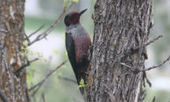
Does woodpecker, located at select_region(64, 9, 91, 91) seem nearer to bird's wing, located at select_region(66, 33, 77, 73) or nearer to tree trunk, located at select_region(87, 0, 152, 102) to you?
bird's wing, located at select_region(66, 33, 77, 73)

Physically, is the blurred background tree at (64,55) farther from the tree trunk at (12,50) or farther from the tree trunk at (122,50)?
the tree trunk at (122,50)

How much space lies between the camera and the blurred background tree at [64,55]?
4.74 metres

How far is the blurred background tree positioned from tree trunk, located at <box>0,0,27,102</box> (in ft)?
0.64

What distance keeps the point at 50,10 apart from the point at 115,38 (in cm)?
2938

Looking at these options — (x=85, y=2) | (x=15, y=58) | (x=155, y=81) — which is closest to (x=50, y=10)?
(x=85, y=2)

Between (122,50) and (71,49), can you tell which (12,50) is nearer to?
(71,49)

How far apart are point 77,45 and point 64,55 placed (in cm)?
108

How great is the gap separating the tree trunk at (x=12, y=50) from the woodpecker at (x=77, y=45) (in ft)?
3.94

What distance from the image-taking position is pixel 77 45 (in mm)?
5285

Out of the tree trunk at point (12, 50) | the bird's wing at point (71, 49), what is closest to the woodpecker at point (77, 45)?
the bird's wing at point (71, 49)

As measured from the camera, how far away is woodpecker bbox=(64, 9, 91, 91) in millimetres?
5117

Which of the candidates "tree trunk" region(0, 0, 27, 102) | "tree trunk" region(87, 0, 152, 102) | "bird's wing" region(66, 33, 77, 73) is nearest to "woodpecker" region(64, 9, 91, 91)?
"bird's wing" region(66, 33, 77, 73)

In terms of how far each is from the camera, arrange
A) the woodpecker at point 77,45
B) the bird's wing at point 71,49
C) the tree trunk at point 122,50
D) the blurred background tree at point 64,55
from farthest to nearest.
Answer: the bird's wing at point 71,49
the woodpecker at point 77,45
the blurred background tree at point 64,55
the tree trunk at point 122,50

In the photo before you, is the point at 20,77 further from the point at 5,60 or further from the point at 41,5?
the point at 41,5
